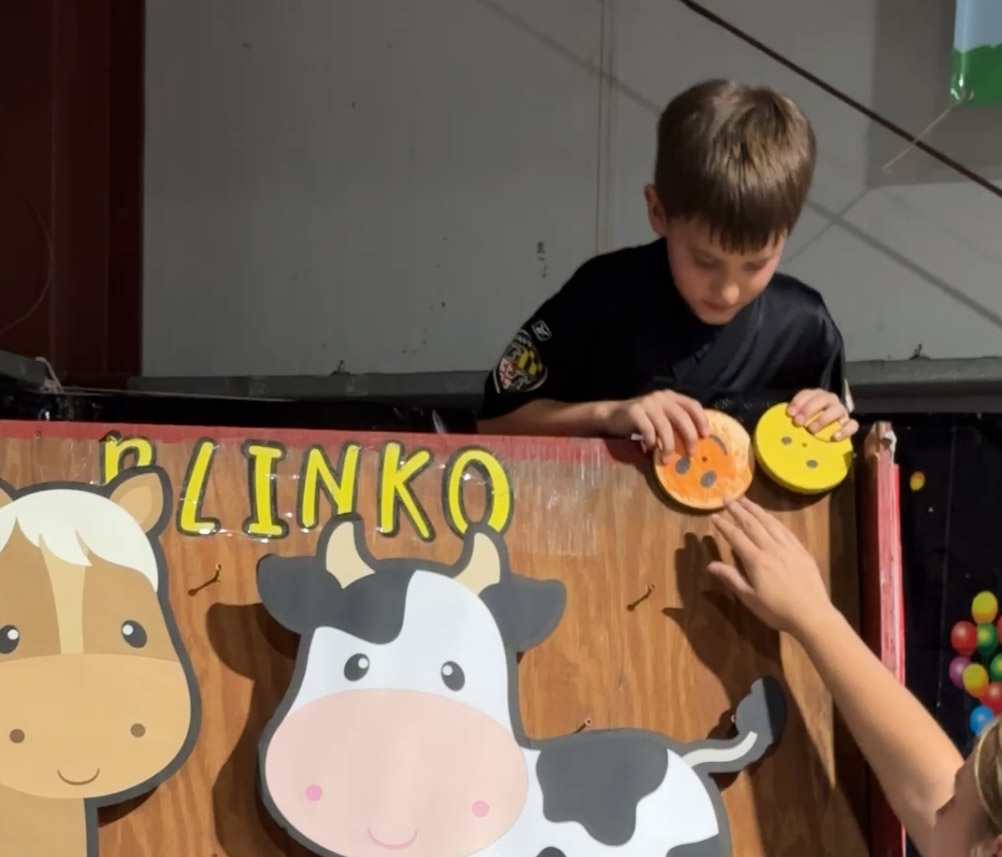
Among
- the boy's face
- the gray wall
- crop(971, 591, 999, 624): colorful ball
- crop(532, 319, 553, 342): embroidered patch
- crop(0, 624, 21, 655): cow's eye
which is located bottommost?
crop(971, 591, 999, 624): colorful ball

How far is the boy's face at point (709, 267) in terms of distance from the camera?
77 cm

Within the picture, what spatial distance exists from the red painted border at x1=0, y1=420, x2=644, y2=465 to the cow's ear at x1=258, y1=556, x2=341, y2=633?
95 millimetres

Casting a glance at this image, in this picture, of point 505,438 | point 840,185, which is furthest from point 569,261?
point 505,438

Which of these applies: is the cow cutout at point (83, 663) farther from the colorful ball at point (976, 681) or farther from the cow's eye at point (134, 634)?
the colorful ball at point (976, 681)

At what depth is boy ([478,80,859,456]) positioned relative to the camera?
0.75 meters

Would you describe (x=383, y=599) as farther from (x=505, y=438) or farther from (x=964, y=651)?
(x=964, y=651)

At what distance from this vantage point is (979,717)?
99 cm

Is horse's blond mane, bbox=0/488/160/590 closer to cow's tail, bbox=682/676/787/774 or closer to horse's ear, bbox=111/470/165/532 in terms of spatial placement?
horse's ear, bbox=111/470/165/532

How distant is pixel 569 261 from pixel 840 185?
417mm

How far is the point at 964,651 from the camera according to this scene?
1006 mm

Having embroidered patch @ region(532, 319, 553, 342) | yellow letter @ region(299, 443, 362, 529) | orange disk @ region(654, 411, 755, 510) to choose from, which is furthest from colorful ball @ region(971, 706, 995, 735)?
yellow letter @ region(299, 443, 362, 529)

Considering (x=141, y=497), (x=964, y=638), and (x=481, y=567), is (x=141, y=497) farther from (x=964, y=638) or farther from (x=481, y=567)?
(x=964, y=638)

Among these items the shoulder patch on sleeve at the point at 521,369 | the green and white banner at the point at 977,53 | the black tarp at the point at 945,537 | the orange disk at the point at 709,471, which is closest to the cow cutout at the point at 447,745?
the orange disk at the point at 709,471

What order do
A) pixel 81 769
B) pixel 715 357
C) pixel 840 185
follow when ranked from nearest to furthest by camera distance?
pixel 81 769 < pixel 715 357 < pixel 840 185
